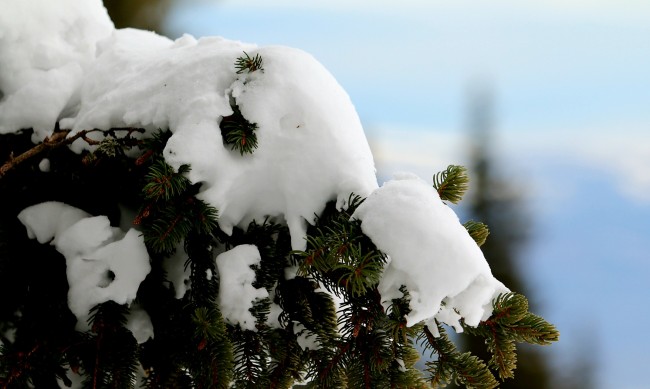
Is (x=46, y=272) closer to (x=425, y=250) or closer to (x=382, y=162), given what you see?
(x=425, y=250)

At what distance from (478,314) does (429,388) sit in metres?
0.27

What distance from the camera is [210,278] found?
1436mm

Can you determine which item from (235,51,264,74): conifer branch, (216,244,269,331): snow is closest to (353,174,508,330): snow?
(216,244,269,331): snow

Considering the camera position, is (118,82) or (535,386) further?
(535,386)

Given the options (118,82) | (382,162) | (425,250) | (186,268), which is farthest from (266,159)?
(382,162)

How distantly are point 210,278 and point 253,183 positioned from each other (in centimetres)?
25

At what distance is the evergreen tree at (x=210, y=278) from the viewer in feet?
4.37

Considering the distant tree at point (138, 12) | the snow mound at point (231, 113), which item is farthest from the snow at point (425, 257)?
the distant tree at point (138, 12)

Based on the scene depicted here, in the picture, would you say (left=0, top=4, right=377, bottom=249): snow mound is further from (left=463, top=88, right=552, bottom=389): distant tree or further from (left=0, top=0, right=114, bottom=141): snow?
(left=463, top=88, right=552, bottom=389): distant tree

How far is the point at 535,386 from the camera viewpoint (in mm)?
8977

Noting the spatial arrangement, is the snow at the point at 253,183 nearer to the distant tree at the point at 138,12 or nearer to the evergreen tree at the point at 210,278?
the evergreen tree at the point at 210,278

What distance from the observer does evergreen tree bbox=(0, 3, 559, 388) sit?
1.33 meters

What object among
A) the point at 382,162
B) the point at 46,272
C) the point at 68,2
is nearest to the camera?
the point at 46,272

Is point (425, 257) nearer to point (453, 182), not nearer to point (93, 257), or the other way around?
point (453, 182)
